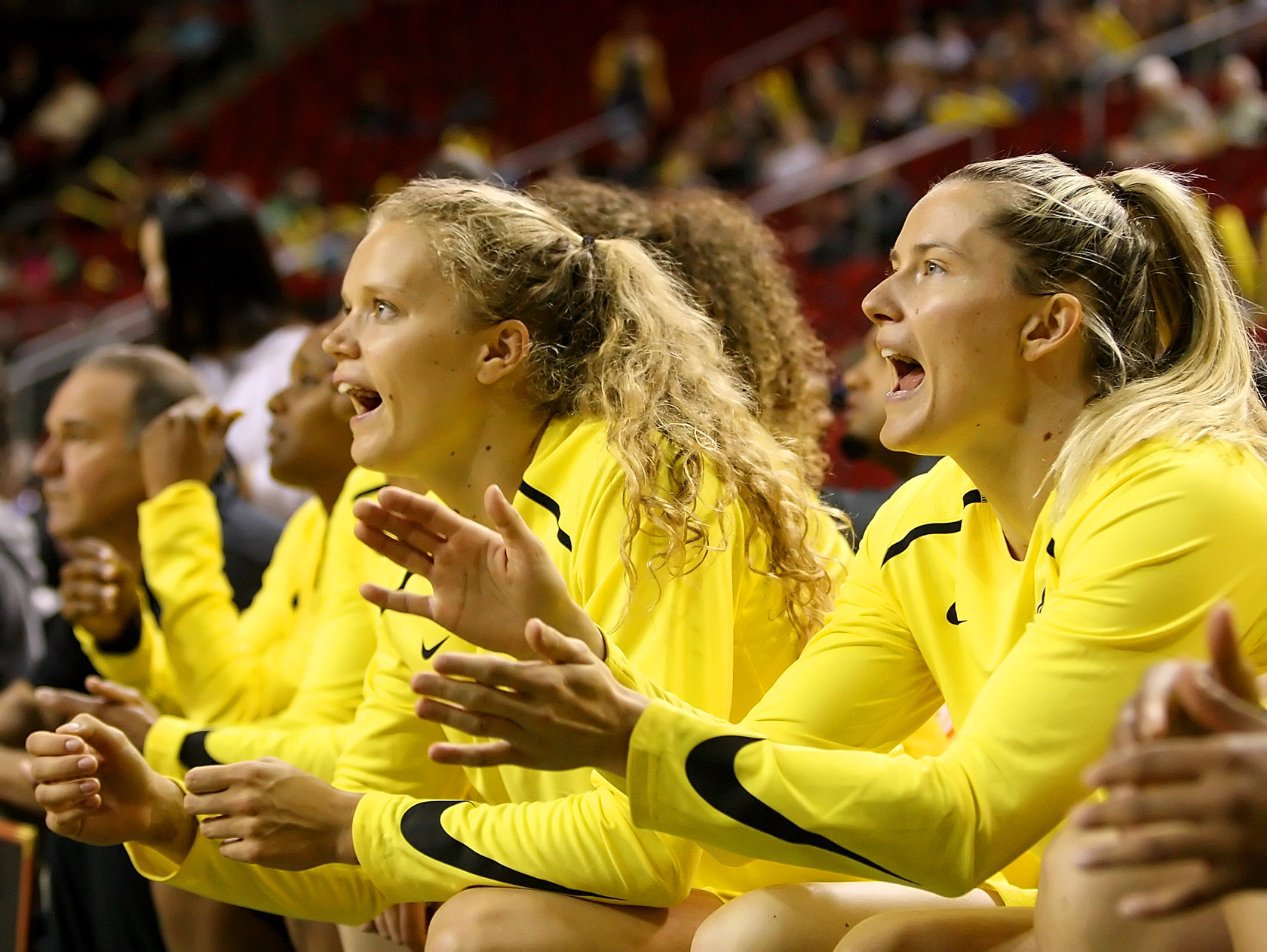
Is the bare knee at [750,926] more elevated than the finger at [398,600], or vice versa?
the finger at [398,600]

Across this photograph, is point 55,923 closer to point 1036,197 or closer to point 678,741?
point 678,741

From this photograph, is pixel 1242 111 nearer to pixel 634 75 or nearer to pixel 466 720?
pixel 634 75

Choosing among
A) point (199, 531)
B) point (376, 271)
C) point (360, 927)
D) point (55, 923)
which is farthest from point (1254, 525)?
point (55, 923)

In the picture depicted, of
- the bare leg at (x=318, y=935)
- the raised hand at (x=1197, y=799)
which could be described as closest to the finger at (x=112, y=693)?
the bare leg at (x=318, y=935)

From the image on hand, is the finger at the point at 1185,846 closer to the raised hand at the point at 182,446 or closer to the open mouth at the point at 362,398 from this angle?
the open mouth at the point at 362,398

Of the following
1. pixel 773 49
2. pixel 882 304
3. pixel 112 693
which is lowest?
pixel 112 693

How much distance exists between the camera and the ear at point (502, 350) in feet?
6.06

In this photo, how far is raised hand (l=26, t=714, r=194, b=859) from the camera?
170cm

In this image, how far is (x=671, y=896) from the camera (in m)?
1.57

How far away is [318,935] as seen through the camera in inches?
89.1

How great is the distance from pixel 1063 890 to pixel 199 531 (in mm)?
1774

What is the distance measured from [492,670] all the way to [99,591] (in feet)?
4.77

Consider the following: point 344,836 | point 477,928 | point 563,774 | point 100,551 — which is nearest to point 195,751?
point 100,551

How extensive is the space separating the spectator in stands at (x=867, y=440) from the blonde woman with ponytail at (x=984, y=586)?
0.71 meters
